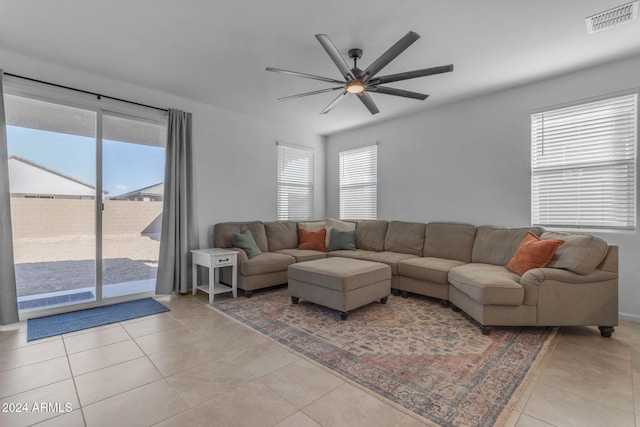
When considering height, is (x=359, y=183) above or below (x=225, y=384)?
above

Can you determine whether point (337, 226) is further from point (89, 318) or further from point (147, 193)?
point (89, 318)

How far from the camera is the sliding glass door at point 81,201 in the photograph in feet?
10.0

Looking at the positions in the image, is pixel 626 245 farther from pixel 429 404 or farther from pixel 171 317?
pixel 171 317

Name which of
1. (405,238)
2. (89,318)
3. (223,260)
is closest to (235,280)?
(223,260)

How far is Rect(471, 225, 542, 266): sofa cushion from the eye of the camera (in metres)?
3.45

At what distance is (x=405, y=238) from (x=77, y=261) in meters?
4.32

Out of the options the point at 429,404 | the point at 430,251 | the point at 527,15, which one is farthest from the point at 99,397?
the point at 527,15

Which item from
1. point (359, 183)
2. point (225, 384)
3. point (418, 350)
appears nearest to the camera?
point (225, 384)

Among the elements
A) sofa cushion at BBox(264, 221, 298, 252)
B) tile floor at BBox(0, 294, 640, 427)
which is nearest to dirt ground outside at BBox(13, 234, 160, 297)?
tile floor at BBox(0, 294, 640, 427)

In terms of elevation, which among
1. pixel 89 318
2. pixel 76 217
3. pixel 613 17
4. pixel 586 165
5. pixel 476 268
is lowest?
pixel 89 318

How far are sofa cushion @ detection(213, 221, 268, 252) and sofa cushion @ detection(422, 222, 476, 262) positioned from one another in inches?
98.9

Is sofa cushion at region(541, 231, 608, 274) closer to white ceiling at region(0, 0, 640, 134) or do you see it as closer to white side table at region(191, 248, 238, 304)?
white ceiling at region(0, 0, 640, 134)

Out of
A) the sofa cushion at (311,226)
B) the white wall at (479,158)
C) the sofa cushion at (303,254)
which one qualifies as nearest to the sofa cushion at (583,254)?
the white wall at (479,158)

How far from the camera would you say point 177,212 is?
395cm
